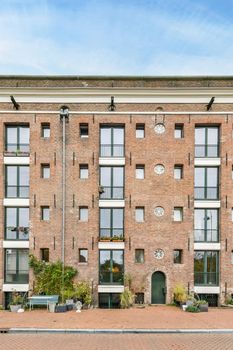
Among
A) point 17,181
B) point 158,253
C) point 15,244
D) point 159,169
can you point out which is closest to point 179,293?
point 158,253

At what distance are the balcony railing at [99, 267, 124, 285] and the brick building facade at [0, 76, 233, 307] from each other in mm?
64

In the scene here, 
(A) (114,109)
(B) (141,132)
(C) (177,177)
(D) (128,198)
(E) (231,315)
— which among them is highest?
(A) (114,109)

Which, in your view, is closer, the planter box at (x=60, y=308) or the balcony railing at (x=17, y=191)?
the planter box at (x=60, y=308)

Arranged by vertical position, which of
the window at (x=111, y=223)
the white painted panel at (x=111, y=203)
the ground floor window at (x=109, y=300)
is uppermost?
the white painted panel at (x=111, y=203)

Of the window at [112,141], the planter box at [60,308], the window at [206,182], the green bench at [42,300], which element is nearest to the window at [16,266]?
the green bench at [42,300]

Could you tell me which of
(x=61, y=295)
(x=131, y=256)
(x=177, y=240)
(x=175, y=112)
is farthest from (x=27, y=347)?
(x=175, y=112)

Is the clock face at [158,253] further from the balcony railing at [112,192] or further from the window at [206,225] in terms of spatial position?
the balcony railing at [112,192]

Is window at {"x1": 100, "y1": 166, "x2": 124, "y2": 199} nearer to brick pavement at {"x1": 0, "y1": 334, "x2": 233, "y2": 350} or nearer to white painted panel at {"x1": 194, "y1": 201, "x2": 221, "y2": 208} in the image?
white painted panel at {"x1": 194, "y1": 201, "x2": 221, "y2": 208}

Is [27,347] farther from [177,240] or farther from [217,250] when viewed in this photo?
[217,250]

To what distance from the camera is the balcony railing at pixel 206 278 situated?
22.0m

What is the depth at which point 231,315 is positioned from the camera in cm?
1872

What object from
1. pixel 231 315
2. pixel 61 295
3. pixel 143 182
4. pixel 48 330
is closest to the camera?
pixel 48 330

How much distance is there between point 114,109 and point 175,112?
3988 millimetres

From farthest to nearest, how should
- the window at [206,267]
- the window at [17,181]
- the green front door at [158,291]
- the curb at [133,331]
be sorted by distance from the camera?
1. the window at [17,181]
2. the window at [206,267]
3. the green front door at [158,291]
4. the curb at [133,331]
